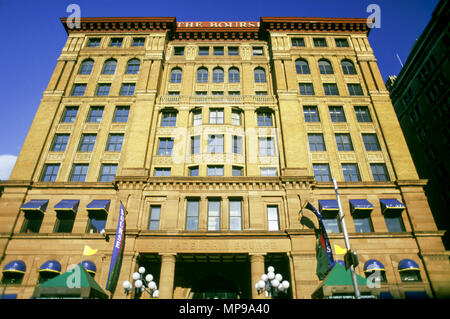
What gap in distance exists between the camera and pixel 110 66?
34.0 meters

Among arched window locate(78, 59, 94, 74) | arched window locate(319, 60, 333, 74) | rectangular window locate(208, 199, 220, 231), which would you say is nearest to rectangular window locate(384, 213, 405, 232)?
rectangular window locate(208, 199, 220, 231)

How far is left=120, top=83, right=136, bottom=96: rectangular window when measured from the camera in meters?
31.7

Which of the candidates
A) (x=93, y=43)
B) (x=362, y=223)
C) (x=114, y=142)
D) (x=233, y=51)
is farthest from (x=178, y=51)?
(x=362, y=223)

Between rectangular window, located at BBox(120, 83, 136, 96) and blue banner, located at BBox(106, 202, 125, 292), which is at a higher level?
rectangular window, located at BBox(120, 83, 136, 96)

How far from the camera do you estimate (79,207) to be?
2391 cm

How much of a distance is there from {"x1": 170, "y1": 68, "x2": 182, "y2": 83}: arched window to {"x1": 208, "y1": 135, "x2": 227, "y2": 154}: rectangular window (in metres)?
10.3

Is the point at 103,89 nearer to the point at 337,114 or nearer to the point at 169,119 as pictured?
the point at 169,119

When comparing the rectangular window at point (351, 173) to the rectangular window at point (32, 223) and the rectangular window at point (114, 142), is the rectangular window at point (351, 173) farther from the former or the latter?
the rectangular window at point (32, 223)

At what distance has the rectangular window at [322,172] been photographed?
25.9m

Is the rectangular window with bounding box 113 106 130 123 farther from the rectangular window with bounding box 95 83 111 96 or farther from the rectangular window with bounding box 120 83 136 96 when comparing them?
the rectangular window with bounding box 95 83 111 96

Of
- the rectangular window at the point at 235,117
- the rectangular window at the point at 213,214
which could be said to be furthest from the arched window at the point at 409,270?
the rectangular window at the point at 235,117

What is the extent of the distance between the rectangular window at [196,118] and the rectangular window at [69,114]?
12.8m
